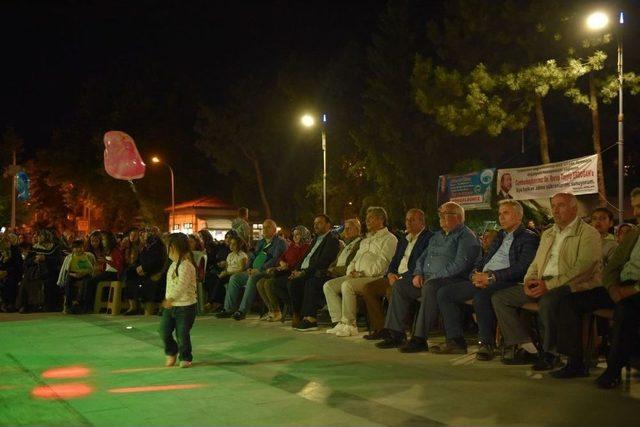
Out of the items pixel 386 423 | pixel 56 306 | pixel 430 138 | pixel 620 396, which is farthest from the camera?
pixel 430 138

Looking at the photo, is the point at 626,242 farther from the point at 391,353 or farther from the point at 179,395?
the point at 179,395

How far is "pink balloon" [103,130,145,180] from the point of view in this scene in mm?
21938

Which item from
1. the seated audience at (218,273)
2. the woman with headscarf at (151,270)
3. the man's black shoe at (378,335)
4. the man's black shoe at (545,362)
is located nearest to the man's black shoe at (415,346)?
the man's black shoe at (378,335)

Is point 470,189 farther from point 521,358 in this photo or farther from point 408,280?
point 521,358

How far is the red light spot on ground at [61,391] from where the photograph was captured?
6.16 metres

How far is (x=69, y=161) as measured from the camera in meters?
50.9

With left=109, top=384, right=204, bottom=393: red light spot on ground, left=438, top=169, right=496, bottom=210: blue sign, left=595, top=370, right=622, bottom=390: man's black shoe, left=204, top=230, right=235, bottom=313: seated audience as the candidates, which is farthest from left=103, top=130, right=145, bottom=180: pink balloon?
left=595, top=370, right=622, bottom=390: man's black shoe

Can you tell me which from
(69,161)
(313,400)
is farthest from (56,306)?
(69,161)

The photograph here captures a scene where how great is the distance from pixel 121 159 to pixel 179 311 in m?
15.7

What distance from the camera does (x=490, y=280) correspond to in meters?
7.64

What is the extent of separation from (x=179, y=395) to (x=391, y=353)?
2904 millimetres

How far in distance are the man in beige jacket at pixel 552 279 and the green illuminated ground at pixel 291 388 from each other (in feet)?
1.04

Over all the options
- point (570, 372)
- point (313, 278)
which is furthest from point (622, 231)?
point (313, 278)

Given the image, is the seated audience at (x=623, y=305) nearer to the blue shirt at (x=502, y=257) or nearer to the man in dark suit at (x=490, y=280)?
the man in dark suit at (x=490, y=280)
